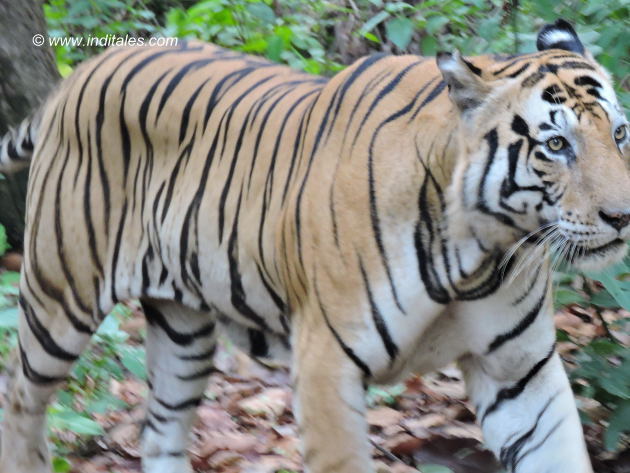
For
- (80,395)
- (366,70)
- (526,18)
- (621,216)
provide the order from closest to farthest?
(621,216)
(366,70)
(80,395)
(526,18)

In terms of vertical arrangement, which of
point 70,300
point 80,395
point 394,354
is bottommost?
point 80,395

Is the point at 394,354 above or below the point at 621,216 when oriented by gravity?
below

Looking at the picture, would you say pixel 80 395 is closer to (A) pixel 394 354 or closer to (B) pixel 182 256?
(B) pixel 182 256

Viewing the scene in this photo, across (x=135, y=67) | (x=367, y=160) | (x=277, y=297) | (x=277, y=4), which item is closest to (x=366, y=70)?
(x=367, y=160)

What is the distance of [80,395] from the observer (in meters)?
5.25

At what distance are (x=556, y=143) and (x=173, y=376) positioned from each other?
2250mm

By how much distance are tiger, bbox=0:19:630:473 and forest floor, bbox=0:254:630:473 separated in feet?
1.36

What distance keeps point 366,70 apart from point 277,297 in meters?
0.80

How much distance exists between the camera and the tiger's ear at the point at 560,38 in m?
3.25

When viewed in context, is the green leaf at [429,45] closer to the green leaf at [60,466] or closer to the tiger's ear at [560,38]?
the tiger's ear at [560,38]

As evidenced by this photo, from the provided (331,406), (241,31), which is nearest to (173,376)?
(331,406)

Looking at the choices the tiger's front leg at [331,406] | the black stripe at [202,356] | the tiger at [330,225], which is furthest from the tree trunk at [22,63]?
the tiger's front leg at [331,406]

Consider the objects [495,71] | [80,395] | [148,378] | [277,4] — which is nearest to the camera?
[495,71]

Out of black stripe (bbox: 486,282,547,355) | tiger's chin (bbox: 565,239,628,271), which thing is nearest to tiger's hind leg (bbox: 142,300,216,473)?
black stripe (bbox: 486,282,547,355)
